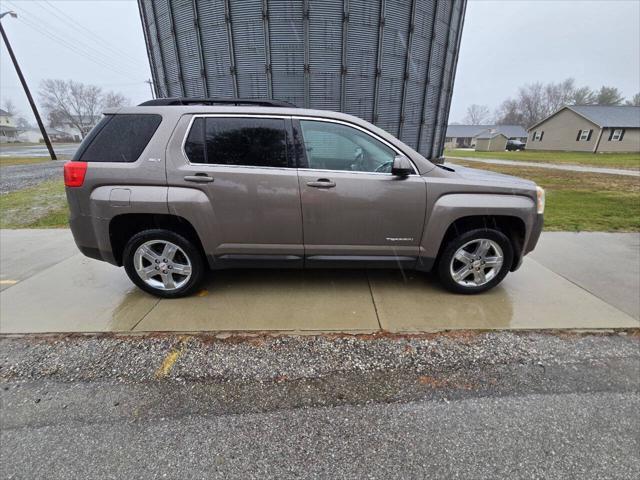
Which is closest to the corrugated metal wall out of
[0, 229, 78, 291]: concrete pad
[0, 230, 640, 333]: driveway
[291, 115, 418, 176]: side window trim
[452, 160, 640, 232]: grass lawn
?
[452, 160, 640, 232]: grass lawn

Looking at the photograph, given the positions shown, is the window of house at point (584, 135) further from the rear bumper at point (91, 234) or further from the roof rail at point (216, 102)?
the rear bumper at point (91, 234)

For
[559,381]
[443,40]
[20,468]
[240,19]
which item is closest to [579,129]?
[443,40]

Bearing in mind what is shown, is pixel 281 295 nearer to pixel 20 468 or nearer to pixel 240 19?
pixel 20 468

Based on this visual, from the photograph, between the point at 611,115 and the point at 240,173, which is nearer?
the point at 240,173

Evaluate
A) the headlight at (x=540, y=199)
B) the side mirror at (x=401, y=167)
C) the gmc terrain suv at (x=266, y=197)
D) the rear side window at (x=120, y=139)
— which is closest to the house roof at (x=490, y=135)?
the headlight at (x=540, y=199)

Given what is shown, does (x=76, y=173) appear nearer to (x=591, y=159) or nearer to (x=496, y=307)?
(x=496, y=307)

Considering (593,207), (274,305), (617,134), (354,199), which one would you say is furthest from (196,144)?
(617,134)

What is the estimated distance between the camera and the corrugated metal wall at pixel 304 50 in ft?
25.4

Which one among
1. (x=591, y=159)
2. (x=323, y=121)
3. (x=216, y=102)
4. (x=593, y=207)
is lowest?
(x=591, y=159)

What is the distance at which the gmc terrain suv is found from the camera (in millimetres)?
2982

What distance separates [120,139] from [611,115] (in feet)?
174

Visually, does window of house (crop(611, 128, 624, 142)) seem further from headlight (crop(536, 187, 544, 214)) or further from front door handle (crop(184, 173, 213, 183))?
front door handle (crop(184, 173, 213, 183))

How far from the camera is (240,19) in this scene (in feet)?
25.2

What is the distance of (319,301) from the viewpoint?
3.29 meters
